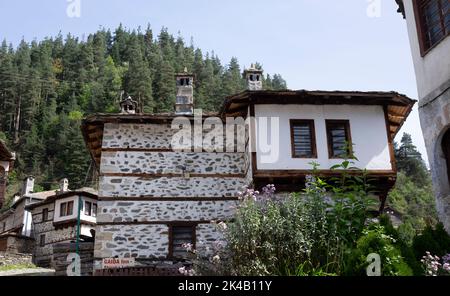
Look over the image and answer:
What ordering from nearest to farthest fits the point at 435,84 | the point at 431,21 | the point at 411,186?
the point at 435,84, the point at 431,21, the point at 411,186

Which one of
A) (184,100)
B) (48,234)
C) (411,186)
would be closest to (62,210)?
(48,234)

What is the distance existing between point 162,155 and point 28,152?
184 feet

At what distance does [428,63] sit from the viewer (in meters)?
9.53

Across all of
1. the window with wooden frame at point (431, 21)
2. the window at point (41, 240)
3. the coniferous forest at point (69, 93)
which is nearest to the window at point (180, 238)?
the window with wooden frame at point (431, 21)

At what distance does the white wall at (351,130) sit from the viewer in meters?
14.2

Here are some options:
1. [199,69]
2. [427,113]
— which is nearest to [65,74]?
[199,69]

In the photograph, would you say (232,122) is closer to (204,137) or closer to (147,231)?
(204,137)

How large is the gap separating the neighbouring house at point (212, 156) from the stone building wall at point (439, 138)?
437 centimetres

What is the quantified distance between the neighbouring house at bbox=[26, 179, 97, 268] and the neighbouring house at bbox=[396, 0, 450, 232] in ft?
92.5

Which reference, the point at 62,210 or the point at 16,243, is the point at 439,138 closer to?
the point at 62,210

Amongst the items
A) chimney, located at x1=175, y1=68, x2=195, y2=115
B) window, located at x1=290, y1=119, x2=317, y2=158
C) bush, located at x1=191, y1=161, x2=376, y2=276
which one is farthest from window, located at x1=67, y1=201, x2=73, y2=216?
bush, located at x1=191, y1=161, x2=376, y2=276

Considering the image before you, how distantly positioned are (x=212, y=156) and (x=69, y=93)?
71.3 meters

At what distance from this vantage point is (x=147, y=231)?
49.4 ft

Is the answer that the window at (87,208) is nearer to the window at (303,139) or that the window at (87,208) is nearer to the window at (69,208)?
the window at (69,208)
